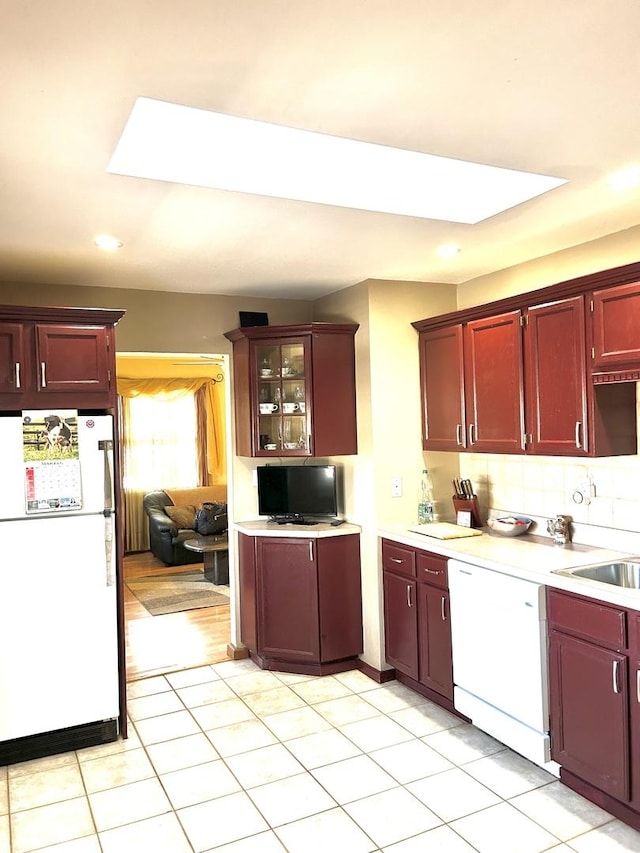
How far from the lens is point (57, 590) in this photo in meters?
3.41

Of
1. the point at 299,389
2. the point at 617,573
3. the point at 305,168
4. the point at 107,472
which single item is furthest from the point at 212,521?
the point at 305,168

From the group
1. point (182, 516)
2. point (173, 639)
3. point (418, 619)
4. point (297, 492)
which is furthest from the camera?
point (182, 516)

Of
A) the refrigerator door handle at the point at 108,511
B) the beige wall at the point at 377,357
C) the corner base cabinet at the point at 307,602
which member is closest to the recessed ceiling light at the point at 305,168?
the beige wall at the point at 377,357

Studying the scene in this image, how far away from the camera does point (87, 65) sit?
1.71 meters

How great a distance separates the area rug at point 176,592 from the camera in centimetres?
609

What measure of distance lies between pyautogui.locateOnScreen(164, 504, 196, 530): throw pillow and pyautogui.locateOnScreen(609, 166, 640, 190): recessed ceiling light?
20.7 ft

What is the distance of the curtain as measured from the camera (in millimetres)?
8422

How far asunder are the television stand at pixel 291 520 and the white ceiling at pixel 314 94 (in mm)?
2023

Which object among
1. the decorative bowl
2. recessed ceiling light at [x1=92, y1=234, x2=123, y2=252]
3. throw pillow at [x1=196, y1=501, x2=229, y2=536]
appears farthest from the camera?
throw pillow at [x1=196, y1=501, x2=229, y2=536]

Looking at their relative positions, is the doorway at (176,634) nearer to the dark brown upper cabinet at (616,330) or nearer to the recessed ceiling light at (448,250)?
the recessed ceiling light at (448,250)

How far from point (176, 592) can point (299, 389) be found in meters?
3.10

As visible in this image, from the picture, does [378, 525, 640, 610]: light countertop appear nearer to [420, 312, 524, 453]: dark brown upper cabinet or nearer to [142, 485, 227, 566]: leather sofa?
[420, 312, 524, 453]: dark brown upper cabinet

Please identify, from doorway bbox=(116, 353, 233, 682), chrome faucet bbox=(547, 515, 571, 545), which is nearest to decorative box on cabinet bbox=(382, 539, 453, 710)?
chrome faucet bbox=(547, 515, 571, 545)

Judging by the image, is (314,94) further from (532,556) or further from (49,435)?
(532,556)
